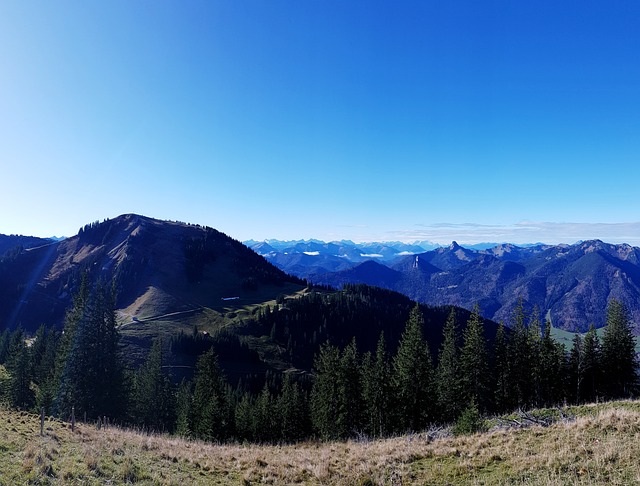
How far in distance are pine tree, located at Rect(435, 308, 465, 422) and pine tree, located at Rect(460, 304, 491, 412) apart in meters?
1.05

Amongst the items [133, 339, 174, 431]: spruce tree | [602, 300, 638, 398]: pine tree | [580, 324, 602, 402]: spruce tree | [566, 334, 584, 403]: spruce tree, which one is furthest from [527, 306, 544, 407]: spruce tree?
[133, 339, 174, 431]: spruce tree

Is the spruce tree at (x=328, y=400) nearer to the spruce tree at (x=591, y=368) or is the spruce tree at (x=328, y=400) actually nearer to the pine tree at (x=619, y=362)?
the spruce tree at (x=591, y=368)

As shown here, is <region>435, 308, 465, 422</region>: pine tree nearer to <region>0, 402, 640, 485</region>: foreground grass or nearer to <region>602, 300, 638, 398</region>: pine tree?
<region>602, 300, 638, 398</region>: pine tree

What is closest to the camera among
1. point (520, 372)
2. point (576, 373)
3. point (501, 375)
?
point (520, 372)

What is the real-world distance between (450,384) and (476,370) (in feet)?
15.0

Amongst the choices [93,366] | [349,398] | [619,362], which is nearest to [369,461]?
[349,398]

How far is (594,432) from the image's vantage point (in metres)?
15.5

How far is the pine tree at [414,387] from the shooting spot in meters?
51.7

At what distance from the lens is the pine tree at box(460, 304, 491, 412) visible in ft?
172

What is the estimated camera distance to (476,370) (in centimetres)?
5338

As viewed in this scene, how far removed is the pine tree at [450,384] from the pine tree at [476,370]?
3.45 feet

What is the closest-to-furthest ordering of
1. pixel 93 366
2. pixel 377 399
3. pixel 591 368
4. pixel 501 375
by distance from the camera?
pixel 93 366 < pixel 377 399 < pixel 501 375 < pixel 591 368

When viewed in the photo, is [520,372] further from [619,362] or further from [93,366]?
[93,366]

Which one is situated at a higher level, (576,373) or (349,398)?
(576,373)
